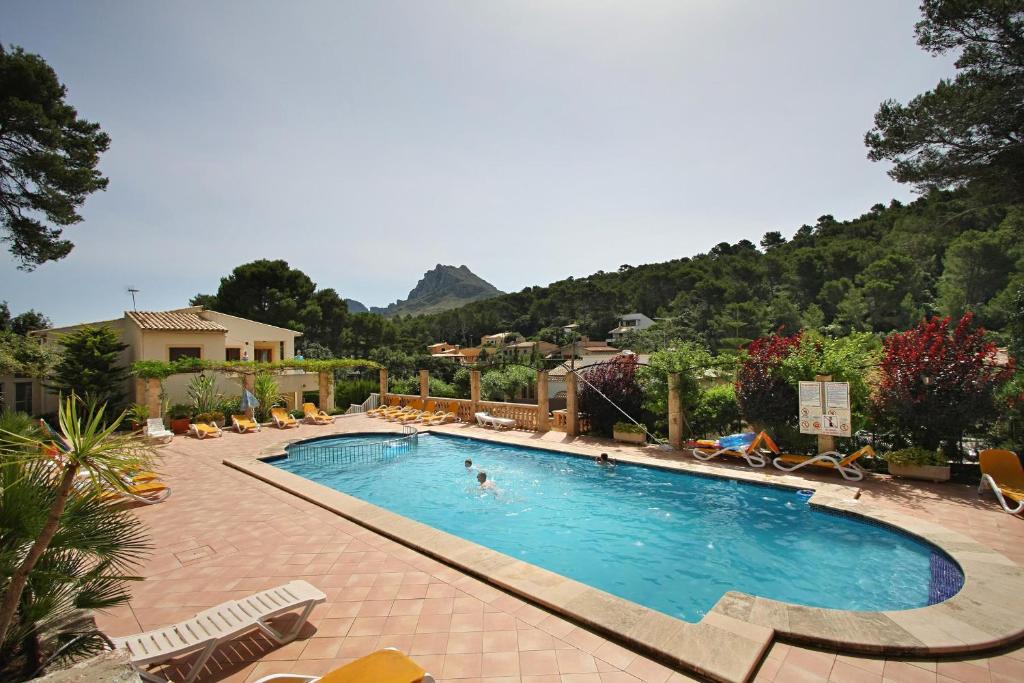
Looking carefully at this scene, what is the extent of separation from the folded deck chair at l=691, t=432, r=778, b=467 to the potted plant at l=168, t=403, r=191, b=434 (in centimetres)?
1634

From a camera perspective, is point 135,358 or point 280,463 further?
point 135,358

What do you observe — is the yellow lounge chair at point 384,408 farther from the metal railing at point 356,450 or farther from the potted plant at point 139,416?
the potted plant at point 139,416

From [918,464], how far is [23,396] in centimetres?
2968

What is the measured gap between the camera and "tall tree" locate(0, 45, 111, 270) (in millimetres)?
11859

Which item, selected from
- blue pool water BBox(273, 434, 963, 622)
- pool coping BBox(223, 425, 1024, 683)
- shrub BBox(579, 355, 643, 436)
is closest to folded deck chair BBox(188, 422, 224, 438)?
blue pool water BBox(273, 434, 963, 622)

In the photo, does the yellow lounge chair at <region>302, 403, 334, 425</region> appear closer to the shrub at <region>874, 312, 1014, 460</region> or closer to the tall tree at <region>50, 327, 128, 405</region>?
the tall tree at <region>50, 327, 128, 405</region>

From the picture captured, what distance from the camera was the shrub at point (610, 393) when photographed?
1362cm

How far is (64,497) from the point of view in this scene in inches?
86.3

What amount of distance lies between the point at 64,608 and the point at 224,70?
11.2 m

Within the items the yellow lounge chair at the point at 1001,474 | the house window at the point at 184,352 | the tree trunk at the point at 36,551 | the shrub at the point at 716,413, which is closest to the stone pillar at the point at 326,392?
the house window at the point at 184,352

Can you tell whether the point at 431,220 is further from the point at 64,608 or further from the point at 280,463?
the point at 64,608

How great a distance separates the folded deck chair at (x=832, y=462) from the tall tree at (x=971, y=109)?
632 cm

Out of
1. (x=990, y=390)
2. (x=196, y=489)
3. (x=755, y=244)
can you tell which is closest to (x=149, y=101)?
(x=196, y=489)

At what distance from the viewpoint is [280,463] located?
12961mm
